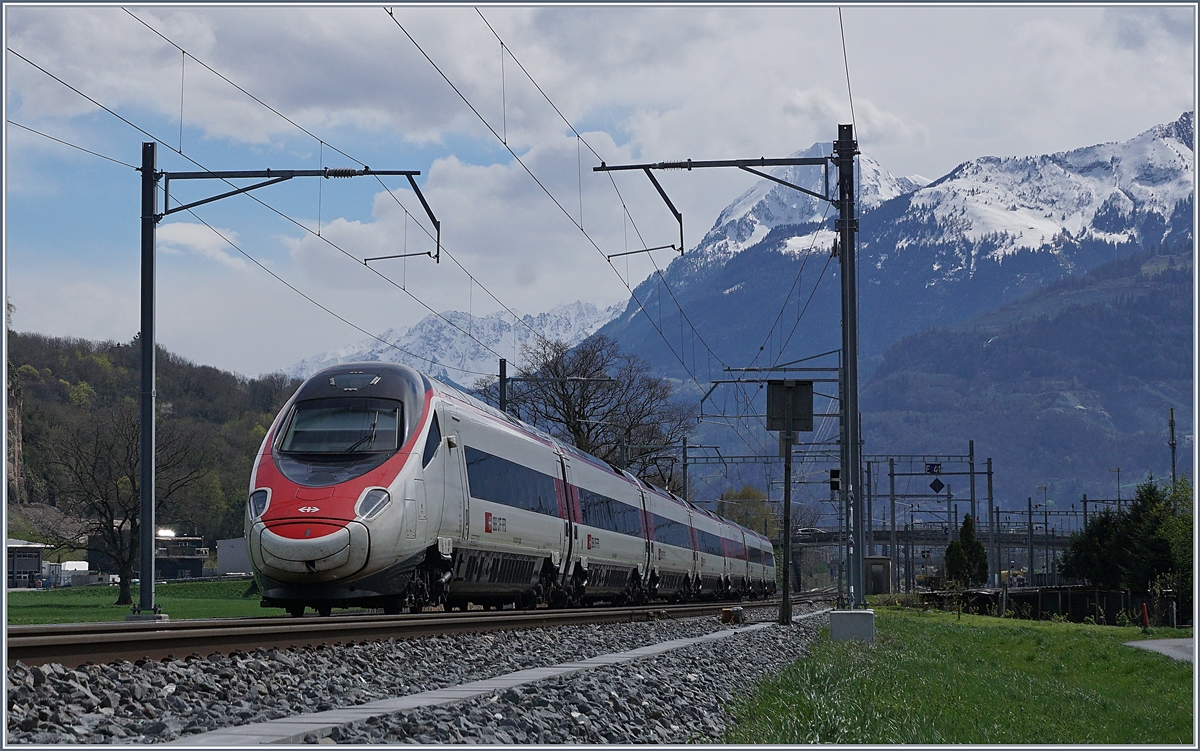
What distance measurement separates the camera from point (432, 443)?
62.9ft

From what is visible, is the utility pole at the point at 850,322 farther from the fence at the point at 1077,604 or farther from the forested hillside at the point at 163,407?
the forested hillside at the point at 163,407

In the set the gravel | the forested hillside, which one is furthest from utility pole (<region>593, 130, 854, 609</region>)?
the forested hillside

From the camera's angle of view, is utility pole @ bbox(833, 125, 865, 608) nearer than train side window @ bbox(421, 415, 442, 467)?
No

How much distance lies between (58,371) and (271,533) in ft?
346

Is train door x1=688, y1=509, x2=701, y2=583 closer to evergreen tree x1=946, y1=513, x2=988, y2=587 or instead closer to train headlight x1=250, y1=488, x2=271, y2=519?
train headlight x1=250, y1=488, x2=271, y2=519

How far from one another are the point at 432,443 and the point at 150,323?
532 centimetres

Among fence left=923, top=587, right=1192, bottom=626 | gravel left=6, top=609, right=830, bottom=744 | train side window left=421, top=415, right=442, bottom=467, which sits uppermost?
train side window left=421, top=415, right=442, bottom=467

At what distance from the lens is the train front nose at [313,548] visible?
16.8 metres

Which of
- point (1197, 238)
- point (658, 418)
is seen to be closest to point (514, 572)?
point (1197, 238)

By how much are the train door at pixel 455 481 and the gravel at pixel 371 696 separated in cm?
502

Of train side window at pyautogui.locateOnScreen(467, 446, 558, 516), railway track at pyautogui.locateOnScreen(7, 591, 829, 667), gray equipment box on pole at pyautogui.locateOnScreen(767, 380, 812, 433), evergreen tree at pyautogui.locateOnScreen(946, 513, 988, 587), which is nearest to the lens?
railway track at pyautogui.locateOnScreen(7, 591, 829, 667)

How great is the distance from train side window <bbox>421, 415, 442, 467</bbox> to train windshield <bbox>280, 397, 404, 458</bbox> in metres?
0.48

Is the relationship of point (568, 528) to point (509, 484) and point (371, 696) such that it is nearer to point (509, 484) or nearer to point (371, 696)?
point (509, 484)

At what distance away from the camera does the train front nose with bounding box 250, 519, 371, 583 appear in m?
16.8
